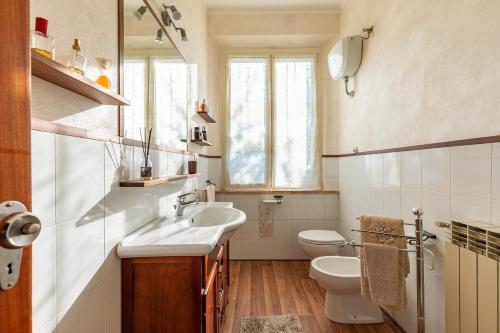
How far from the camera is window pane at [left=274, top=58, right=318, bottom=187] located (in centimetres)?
325

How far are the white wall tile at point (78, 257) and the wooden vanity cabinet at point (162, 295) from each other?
16 cm

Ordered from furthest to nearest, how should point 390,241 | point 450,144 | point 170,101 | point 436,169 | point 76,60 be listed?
point 170,101
point 390,241
point 436,169
point 450,144
point 76,60

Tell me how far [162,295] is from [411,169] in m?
1.59

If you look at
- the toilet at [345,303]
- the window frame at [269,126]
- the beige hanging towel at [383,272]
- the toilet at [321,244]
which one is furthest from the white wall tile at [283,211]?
the beige hanging towel at [383,272]

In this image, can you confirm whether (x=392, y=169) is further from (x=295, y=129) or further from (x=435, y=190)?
(x=295, y=129)

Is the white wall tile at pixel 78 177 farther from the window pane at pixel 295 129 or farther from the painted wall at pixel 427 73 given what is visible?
the window pane at pixel 295 129

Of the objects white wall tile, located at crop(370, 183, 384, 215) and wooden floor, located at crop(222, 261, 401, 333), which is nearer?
wooden floor, located at crop(222, 261, 401, 333)

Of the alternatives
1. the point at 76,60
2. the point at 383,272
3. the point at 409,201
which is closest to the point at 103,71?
the point at 76,60

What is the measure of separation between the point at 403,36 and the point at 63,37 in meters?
1.93

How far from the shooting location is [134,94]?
131cm

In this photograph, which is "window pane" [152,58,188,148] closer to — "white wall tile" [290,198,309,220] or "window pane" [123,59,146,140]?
"window pane" [123,59,146,140]

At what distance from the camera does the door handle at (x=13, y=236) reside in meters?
0.35

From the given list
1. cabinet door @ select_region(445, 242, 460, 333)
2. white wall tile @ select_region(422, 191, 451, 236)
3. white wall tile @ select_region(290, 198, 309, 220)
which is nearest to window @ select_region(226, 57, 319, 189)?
white wall tile @ select_region(290, 198, 309, 220)

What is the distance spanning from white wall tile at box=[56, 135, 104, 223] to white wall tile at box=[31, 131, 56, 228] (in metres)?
0.02
